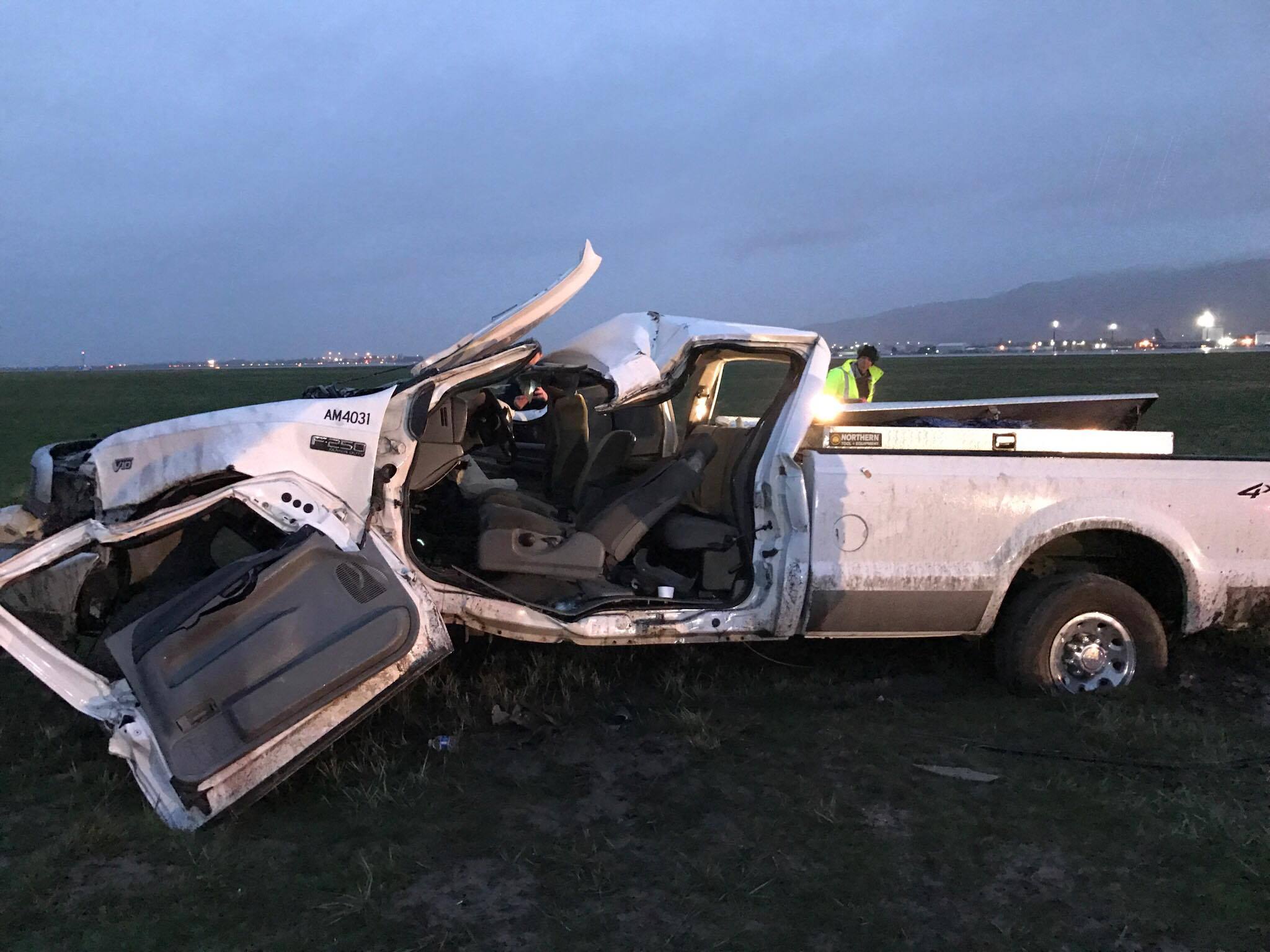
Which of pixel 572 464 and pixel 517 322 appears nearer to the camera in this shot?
pixel 517 322

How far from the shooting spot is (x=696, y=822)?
11.6 feet

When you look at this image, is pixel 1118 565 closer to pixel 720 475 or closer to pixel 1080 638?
pixel 1080 638

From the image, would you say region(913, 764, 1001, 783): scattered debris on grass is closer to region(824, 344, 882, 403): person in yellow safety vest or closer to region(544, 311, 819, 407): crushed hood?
region(544, 311, 819, 407): crushed hood

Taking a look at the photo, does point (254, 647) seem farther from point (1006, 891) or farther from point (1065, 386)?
point (1065, 386)

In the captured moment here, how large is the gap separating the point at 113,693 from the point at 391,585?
3.74ft

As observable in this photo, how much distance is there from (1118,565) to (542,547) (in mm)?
3088

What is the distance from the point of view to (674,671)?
5.10m

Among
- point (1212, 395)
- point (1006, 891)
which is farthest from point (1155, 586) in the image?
point (1212, 395)

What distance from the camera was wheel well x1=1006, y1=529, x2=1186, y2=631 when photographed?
468 centimetres

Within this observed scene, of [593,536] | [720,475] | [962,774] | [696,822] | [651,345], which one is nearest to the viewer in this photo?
[696,822]

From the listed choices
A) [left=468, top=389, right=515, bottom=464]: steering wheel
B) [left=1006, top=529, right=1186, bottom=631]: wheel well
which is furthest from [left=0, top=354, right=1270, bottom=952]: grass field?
[left=468, top=389, right=515, bottom=464]: steering wheel

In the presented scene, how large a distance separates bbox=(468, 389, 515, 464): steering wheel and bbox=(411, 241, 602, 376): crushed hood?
3.22 feet

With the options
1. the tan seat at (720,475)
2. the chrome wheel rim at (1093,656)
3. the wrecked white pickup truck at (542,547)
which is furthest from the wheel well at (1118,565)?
the tan seat at (720,475)

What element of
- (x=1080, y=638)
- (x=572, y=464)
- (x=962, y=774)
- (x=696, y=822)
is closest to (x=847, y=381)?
(x=572, y=464)
